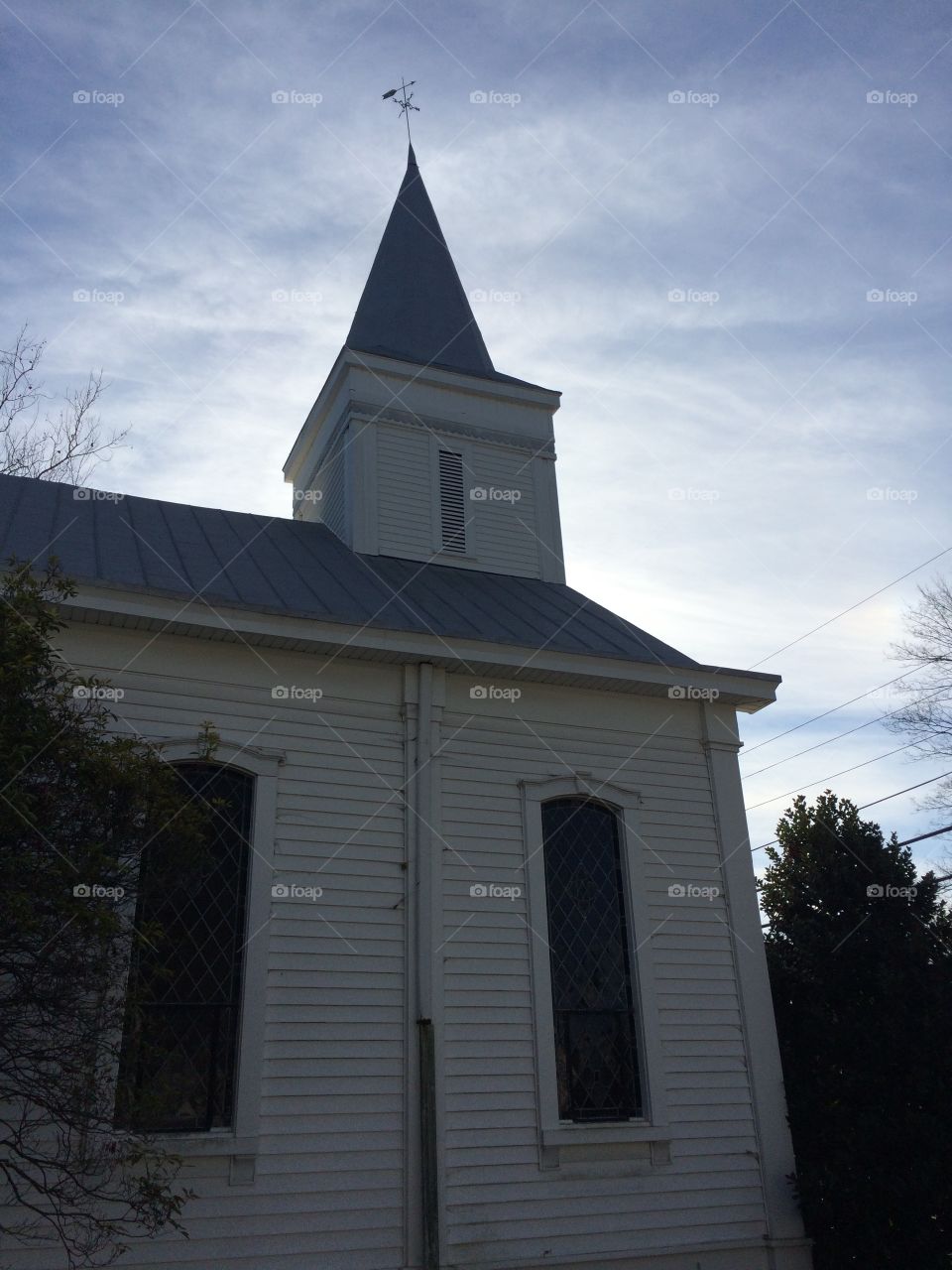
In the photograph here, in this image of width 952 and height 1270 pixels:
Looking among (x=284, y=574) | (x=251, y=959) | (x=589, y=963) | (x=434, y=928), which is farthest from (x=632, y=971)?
(x=284, y=574)

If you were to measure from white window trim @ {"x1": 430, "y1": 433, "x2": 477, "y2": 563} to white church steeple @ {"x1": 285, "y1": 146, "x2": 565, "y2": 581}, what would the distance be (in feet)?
0.05

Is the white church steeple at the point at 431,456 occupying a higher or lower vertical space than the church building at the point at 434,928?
higher

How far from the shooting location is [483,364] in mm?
17297

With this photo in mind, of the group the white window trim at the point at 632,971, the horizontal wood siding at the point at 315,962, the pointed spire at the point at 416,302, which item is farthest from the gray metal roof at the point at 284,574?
the pointed spire at the point at 416,302

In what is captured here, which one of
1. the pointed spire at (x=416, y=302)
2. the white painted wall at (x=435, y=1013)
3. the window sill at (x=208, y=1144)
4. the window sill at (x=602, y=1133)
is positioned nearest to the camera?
the window sill at (x=208, y=1144)

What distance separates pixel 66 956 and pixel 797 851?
26.0ft

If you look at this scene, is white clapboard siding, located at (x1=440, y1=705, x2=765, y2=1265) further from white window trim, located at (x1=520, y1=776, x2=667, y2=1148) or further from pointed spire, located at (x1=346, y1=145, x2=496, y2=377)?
pointed spire, located at (x1=346, y1=145, x2=496, y2=377)

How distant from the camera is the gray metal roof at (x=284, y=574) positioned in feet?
34.8

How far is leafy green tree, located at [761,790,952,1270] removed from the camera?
952cm

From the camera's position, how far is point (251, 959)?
9.24 metres

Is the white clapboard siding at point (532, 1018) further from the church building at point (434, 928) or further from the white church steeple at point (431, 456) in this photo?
the white church steeple at point (431, 456)

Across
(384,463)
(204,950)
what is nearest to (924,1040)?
(204,950)

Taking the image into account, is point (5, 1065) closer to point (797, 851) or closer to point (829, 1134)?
point (829, 1134)

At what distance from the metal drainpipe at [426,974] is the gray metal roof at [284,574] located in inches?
37.4
